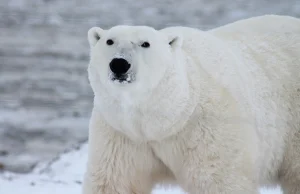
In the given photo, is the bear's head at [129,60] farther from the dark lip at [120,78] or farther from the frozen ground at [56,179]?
the frozen ground at [56,179]

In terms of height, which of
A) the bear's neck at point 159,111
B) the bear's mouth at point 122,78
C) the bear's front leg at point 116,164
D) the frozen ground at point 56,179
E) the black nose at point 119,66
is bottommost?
the frozen ground at point 56,179

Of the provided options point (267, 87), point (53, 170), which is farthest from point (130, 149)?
point (53, 170)

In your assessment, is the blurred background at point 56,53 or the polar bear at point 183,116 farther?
the blurred background at point 56,53

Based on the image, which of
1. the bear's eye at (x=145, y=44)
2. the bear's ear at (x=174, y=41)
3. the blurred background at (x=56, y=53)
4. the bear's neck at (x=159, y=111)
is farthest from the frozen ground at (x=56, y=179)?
the bear's eye at (x=145, y=44)

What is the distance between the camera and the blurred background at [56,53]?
8250mm

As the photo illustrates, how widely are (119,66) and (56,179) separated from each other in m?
2.85

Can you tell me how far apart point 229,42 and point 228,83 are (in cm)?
47

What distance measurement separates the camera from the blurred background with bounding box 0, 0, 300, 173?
8.25 meters

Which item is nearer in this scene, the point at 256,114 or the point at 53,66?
the point at 256,114

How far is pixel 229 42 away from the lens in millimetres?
3527

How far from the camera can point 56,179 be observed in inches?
207

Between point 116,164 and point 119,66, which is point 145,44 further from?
point 116,164

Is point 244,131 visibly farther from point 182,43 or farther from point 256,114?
point 182,43

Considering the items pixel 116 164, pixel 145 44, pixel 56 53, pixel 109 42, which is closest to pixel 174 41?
pixel 145 44
